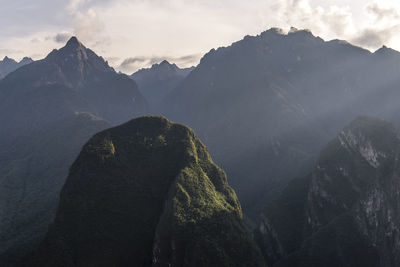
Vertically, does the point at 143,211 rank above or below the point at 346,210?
above

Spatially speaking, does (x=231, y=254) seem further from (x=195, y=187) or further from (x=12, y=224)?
(x=12, y=224)

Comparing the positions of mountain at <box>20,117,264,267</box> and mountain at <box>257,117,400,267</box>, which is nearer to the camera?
mountain at <box>20,117,264,267</box>

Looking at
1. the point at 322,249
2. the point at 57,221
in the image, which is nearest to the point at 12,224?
the point at 57,221

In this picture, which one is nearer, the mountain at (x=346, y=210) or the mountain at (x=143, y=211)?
the mountain at (x=143, y=211)
